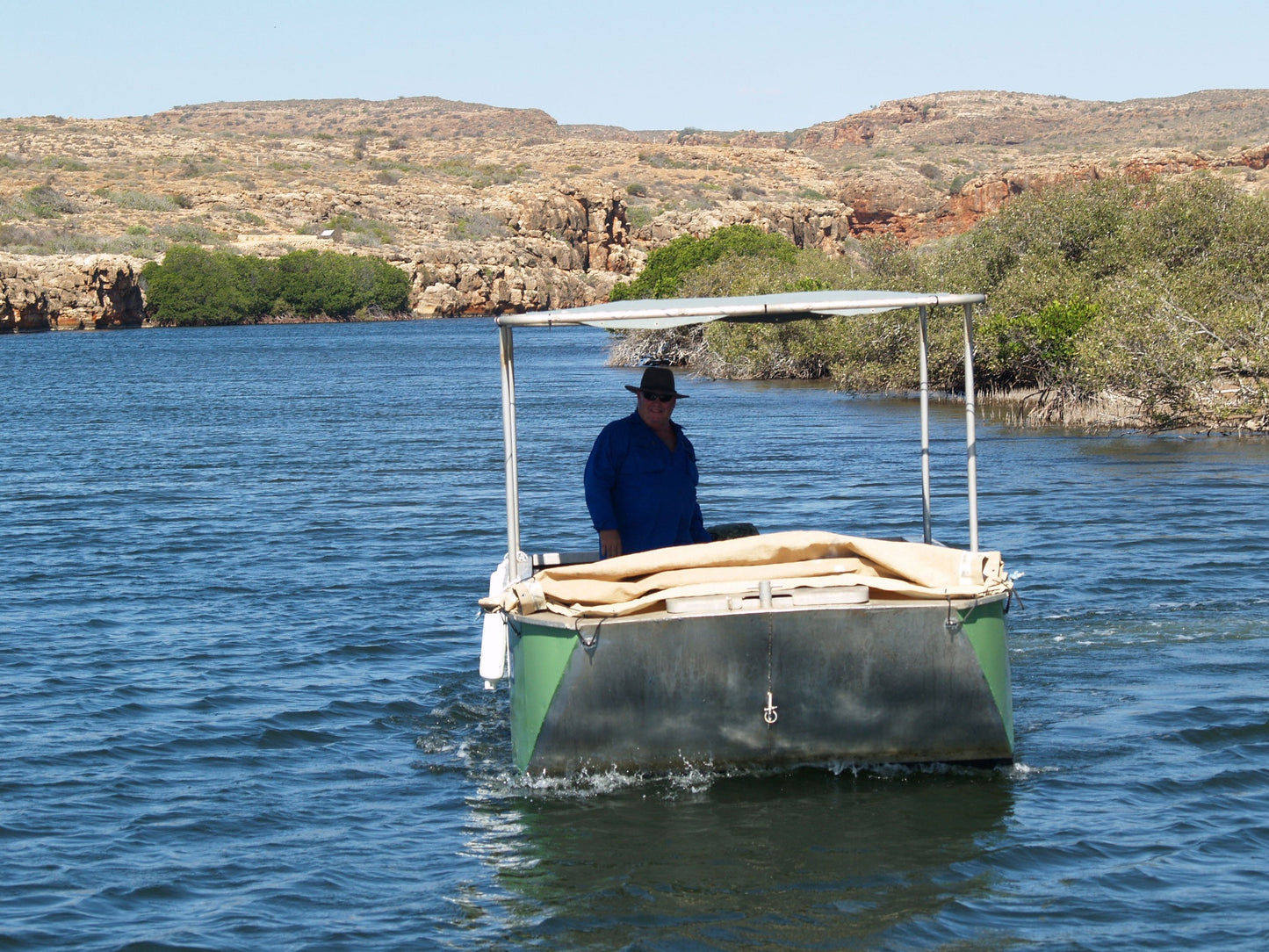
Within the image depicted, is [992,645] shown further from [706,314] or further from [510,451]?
[510,451]

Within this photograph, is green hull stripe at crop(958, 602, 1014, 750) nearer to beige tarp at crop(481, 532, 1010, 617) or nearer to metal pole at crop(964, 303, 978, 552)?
beige tarp at crop(481, 532, 1010, 617)

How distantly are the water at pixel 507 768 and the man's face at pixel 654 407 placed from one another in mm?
1780

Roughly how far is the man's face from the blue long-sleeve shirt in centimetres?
6

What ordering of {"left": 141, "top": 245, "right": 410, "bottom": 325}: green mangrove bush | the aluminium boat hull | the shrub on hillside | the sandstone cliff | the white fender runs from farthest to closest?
{"left": 141, "top": 245, "right": 410, "bottom": 325}: green mangrove bush
the sandstone cliff
the shrub on hillside
the white fender
the aluminium boat hull

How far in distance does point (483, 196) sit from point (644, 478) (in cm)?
12303

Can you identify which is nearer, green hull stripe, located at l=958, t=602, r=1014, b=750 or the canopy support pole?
green hull stripe, located at l=958, t=602, r=1014, b=750

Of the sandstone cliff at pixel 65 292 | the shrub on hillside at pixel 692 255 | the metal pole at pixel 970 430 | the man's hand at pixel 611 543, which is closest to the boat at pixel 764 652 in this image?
the metal pole at pixel 970 430

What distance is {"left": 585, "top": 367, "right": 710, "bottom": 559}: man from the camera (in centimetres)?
761

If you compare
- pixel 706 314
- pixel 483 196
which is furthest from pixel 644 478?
pixel 483 196

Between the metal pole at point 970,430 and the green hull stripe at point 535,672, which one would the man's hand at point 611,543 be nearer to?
the green hull stripe at point 535,672

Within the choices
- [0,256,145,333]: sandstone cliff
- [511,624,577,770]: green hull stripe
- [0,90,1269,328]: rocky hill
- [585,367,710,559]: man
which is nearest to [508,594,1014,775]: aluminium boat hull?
[511,624,577,770]: green hull stripe

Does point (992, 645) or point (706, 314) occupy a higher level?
point (706, 314)

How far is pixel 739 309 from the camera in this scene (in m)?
6.99

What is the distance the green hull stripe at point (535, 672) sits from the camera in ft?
21.7
